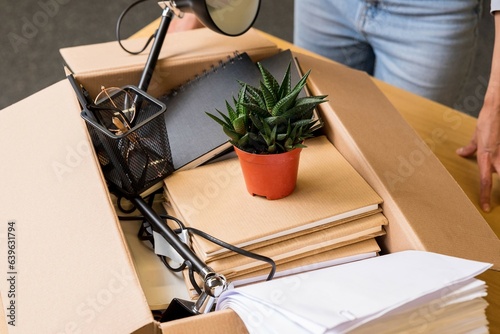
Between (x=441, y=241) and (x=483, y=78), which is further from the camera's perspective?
(x=483, y=78)

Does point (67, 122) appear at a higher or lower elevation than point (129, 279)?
higher

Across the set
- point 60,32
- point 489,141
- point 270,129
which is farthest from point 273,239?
point 60,32

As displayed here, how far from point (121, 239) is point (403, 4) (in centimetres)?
88

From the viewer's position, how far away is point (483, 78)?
2.72 m

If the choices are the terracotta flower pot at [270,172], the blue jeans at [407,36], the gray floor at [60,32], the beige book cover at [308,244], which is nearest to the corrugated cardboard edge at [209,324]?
the beige book cover at [308,244]

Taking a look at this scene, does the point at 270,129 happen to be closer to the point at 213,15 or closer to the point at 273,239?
the point at 273,239

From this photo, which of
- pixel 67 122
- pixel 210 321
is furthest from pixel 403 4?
pixel 210 321

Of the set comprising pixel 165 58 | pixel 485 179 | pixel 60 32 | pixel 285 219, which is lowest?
pixel 485 179

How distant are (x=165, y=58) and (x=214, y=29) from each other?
133 millimetres

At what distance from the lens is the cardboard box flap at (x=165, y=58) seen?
3.40 feet

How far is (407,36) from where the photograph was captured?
134cm

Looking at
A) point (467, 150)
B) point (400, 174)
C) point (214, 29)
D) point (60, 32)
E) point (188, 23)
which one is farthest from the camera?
point (60, 32)

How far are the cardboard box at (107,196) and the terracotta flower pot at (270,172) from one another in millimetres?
128

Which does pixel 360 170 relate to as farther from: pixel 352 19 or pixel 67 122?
pixel 352 19
